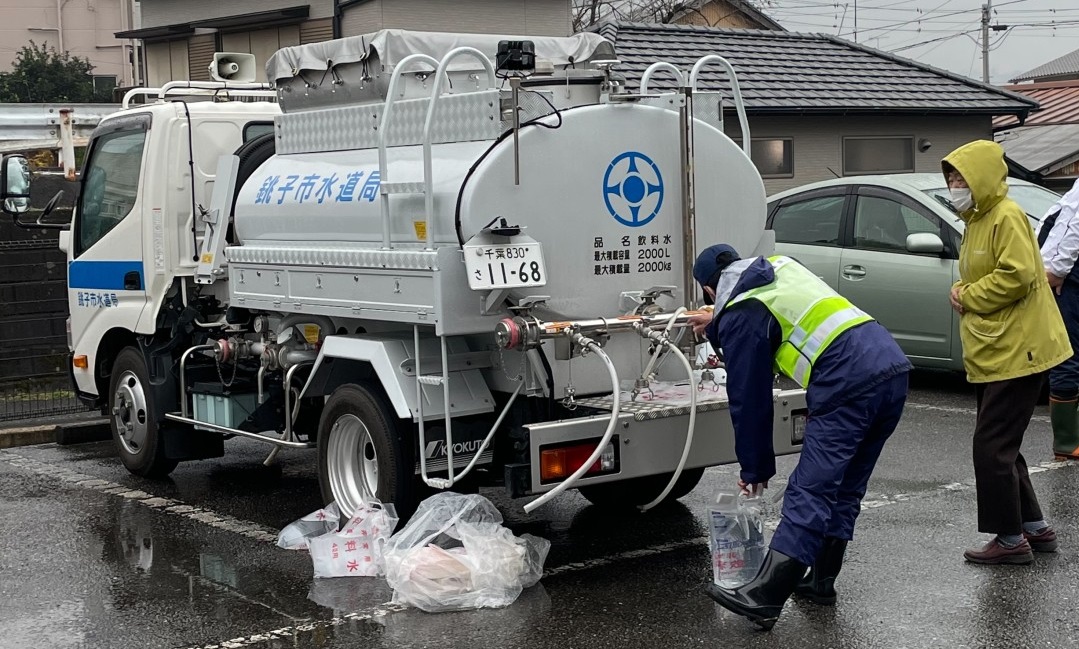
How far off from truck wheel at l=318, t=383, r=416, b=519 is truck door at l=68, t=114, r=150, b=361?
239 centimetres

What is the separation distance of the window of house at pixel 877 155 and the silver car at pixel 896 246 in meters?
7.56

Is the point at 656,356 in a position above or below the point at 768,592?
above

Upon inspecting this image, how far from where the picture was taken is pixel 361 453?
22.8 feet

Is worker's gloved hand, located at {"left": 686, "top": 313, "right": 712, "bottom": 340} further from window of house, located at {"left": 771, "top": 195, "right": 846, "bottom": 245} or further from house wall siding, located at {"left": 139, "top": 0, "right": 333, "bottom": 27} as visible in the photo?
house wall siding, located at {"left": 139, "top": 0, "right": 333, "bottom": 27}

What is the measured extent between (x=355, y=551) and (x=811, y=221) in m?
6.78

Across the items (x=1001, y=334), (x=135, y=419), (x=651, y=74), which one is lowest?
(x=135, y=419)

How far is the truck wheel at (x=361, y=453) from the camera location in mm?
6461

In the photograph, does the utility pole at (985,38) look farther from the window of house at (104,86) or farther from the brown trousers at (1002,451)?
the brown trousers at (1002,451)

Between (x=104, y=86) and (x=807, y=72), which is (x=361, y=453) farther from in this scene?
(x=104, y=86)

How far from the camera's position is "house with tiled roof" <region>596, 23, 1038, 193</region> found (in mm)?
18516

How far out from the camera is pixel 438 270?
6.05 meters

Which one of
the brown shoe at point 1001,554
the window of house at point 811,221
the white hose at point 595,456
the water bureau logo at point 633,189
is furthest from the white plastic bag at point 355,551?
the window of house at point 811,221

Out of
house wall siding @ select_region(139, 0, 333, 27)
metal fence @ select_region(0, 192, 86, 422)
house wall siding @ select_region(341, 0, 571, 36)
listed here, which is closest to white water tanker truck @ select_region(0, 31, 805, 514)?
metal fence @ select_region(0, 192, 86, 422)

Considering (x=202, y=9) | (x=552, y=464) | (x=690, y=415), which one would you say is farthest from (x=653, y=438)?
(x=202, y=9)
